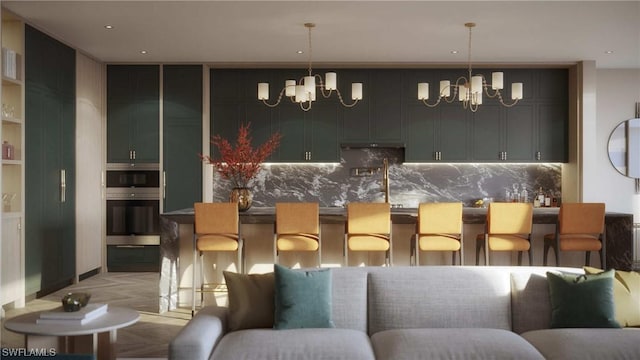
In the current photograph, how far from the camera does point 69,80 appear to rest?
7504 millimetres

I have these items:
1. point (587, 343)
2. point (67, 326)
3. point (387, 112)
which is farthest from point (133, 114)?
point (587, 343)

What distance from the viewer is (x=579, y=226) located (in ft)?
18.5

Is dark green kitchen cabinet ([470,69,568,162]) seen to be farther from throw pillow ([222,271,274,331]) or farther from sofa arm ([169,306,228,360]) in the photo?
sofa arm ([169,306,228,360])

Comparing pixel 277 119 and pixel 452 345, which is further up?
pixel 277 119

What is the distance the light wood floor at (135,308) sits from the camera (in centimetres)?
473

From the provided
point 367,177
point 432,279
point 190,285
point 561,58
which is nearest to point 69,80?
point 190,285

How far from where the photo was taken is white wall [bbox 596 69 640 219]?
902 cm

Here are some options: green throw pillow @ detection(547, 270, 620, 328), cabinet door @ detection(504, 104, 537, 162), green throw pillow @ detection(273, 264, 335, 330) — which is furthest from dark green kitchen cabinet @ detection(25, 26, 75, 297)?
cabinet door @ detection(504, 104, 537, 162)

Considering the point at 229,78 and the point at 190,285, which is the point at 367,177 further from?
the point at 190,285

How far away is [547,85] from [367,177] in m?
2.83

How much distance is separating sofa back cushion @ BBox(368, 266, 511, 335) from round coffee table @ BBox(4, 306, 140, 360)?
4.63 feet

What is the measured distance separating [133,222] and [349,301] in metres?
5.63

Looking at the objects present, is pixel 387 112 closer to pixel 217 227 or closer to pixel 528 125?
pixel 528 125

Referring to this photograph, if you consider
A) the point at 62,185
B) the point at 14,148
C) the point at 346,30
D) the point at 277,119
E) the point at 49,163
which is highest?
the point at 346,30
